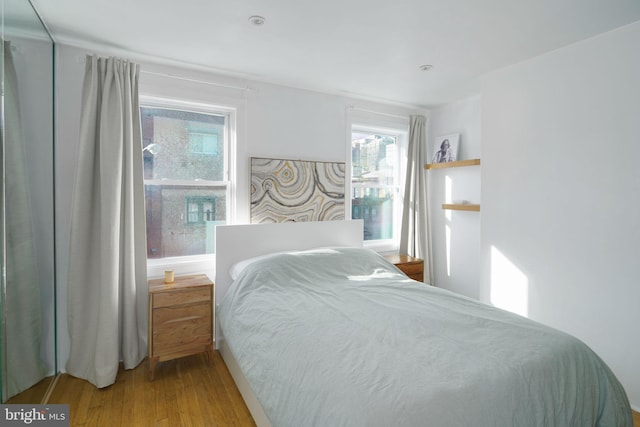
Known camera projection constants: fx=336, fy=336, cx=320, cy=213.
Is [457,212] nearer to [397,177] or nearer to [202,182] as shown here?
[397,177]

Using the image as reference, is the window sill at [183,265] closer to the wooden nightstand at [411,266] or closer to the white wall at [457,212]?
the wooden nightstand at [411,266]

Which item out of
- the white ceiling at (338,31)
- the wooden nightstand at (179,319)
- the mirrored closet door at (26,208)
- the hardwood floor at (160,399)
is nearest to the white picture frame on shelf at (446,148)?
the white ceiling at (338,31)

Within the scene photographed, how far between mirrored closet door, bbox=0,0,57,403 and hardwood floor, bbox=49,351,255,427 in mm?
220

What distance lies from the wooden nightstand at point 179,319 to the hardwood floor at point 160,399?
15 cm

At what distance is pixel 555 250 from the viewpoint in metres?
2.46

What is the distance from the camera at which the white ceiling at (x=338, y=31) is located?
6.22 ft

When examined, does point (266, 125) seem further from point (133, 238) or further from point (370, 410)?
point (370, 410)

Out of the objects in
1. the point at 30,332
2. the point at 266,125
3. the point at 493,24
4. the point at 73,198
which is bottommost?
the point at 30,332

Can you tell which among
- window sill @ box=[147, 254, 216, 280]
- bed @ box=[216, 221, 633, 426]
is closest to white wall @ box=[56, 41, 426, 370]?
window sill @ box=[147, 254, 216, 280]

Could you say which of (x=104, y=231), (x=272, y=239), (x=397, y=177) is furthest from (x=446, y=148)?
(x=104, y=231)

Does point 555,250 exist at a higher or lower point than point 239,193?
lower

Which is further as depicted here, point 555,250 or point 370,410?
point 555,250

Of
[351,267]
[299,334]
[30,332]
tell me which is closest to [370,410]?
[299,334]

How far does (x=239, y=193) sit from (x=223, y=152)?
0.40m
